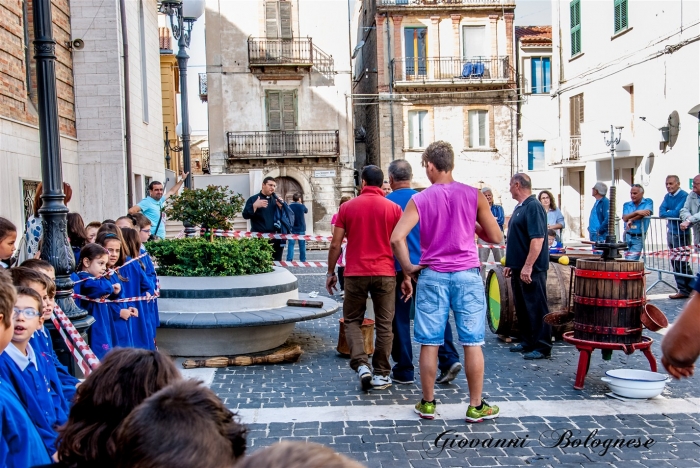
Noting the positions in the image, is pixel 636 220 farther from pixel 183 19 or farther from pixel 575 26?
pixel 575 26

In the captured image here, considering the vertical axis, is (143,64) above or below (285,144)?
above

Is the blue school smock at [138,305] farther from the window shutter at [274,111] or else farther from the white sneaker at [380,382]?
the window shutter at [274,111]

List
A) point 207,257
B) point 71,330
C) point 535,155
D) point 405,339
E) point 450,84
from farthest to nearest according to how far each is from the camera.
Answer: point 535,155 → point 450,84 → point 207,257 → point 405,339 → point 71,330

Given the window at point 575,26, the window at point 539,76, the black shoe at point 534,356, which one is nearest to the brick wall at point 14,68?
the black shoe at point 534,356

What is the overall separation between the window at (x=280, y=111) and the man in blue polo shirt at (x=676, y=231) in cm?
2262

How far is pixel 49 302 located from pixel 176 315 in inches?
126

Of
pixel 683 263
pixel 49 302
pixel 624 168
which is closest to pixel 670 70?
pixel 624 168

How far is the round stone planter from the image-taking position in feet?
23.8

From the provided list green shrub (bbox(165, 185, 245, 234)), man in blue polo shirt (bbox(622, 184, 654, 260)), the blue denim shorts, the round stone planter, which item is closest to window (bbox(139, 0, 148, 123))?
green shrub (bbox(165, 185, 245, 234))

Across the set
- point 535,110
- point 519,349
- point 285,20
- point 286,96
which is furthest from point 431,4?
point 519,349

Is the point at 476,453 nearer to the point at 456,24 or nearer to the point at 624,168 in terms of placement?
the point at 624,168

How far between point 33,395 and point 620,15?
2379 centimetres

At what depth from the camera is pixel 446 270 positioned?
5.42 m

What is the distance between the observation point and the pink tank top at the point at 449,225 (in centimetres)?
543
